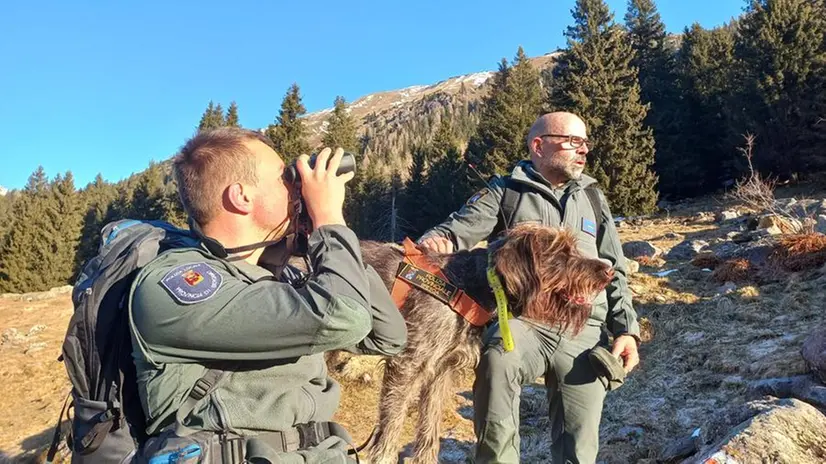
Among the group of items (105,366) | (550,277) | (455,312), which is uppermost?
(105,366)

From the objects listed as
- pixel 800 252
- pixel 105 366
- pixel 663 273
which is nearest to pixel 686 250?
pixel 663 273

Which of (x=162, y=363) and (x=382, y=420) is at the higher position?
(x=162, y=363)

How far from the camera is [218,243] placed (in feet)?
4.95

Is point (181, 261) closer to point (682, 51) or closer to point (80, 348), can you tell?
point (80, 348)

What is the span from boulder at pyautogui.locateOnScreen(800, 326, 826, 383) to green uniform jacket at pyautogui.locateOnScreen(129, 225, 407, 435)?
15.2 feet

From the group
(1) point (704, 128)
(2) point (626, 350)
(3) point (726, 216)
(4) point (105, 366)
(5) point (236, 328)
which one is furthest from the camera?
(1) point (704, 128)

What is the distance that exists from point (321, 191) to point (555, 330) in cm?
196

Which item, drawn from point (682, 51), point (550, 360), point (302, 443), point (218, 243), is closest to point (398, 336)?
point (302, 443)

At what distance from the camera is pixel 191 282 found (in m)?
1.35

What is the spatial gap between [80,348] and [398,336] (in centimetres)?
89

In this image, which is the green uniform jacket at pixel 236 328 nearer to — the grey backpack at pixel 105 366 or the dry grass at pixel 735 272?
the grey backpack at pixel 105 366

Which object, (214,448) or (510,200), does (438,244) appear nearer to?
(510,200)

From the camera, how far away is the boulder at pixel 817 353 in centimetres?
441

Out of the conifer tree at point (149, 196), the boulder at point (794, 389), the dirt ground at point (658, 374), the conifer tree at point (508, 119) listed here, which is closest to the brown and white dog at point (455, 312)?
the dirt ground at point (658, 374)
